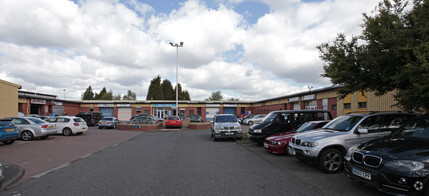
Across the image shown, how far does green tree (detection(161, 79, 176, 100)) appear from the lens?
7507cm

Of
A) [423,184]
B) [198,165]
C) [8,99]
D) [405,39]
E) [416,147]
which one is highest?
[405,39]

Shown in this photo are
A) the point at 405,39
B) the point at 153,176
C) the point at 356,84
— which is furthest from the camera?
the point at 356,84

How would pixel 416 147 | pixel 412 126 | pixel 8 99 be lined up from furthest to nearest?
pixel 8 99, pixel 412 126, pixel 416 147

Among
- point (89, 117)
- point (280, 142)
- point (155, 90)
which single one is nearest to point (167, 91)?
point (155, 90)

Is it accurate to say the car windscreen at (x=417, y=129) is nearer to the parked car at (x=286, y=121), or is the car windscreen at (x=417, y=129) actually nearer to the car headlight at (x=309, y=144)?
the car headlight at (x=309, y=144)

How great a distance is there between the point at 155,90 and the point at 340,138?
7000 cm

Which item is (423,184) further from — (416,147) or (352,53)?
(352,53)

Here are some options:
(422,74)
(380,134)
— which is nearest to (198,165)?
(380,134)

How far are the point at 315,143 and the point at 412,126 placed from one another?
2.16 metres

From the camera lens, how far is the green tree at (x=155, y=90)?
7212 centimetres

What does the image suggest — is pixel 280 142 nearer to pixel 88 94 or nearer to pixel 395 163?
pixel 395 163

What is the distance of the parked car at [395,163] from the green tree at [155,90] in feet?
225

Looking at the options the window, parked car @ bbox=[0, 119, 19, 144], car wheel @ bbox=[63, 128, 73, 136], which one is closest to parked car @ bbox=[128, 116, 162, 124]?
car wheel @ bbox=[63, 128, 73, 136]

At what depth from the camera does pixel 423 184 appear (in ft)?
13.2
